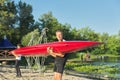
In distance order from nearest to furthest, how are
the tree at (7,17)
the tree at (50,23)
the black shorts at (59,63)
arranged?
the black shorts at (59,63), the tree at (7,17), the tree at (50,23)

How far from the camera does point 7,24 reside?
214ft

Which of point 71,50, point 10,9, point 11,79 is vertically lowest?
point 11,79

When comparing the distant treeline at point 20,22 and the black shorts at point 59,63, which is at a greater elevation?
the distant treeline at point 20,22

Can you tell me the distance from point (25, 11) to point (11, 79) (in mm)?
50759

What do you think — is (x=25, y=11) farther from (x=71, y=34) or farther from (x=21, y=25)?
(x=71, y=34)

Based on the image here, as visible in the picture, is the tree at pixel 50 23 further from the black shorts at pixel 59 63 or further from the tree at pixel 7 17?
the black shorts at pixel 59 63

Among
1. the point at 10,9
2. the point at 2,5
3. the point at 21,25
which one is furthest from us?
the point at 21,25

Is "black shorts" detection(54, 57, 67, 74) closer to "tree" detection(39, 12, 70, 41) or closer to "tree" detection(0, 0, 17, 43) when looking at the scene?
"tree" detection(0, 0, 17, 43)

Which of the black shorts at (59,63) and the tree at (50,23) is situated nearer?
the black shorts at (59,63)

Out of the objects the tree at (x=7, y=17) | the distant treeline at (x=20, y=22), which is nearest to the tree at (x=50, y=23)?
the distant treeline at (x=20, y=22)

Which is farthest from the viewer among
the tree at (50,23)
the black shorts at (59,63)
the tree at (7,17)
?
the tree at (50,23)

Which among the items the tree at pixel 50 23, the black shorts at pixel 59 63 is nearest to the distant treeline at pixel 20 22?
the tree at pixel 50 23

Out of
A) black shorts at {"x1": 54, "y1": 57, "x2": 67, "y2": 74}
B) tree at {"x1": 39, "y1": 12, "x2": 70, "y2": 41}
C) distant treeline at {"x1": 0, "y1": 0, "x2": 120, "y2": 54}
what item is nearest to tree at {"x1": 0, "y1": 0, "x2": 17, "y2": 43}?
distant treeline at {"x1": 0, "y1": 0, "x2": 120, "y2": 54}

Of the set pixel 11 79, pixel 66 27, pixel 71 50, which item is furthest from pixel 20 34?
pixel 71 50
